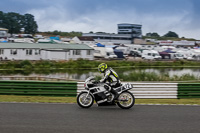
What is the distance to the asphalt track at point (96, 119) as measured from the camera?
809cm

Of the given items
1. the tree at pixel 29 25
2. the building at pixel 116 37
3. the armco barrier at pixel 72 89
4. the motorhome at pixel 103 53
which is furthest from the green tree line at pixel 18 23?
the armco barrier at pixel 72 89

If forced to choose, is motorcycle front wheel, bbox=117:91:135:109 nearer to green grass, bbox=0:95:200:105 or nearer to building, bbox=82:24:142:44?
green grass, bbox=0:95:200:105

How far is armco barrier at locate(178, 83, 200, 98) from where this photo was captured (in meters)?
15.5

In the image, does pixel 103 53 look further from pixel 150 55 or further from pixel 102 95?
pixel 102 95

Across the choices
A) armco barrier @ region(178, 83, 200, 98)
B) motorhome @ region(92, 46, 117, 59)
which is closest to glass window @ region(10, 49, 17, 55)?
motorhome @ region(92, 46, 117, 59)

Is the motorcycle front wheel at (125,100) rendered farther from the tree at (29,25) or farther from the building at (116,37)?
the tree at (29,25)

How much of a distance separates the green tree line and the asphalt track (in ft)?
444

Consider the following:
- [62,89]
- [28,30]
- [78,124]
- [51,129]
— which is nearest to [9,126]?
[51,129]

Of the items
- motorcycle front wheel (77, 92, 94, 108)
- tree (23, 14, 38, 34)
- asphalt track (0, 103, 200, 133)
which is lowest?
asphalt track (0, 103, 200, 133)

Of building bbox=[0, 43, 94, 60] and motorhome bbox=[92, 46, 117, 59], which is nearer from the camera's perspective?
building bbox=[0, 43, 94, 60]

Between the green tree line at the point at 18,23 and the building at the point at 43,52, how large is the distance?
8590 centimetres

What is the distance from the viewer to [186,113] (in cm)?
1078

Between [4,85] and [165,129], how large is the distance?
9469 mm

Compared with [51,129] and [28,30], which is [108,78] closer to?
[51,129]
